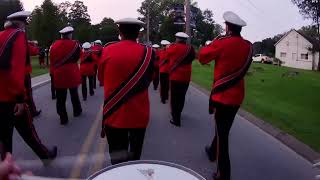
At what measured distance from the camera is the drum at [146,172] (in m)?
3.21

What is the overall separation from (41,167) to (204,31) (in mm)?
87213

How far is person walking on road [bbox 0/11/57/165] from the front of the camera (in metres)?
6.14

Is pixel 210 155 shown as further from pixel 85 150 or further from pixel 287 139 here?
pixel 287 139

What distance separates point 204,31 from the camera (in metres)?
93.2

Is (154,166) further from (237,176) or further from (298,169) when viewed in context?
(298,169)

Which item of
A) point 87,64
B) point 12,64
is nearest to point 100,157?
point 12,64

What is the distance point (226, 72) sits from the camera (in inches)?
259

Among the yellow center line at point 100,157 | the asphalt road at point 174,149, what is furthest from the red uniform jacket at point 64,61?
the yellow center line at point 100,157

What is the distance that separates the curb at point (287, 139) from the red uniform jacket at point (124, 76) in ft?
12.2

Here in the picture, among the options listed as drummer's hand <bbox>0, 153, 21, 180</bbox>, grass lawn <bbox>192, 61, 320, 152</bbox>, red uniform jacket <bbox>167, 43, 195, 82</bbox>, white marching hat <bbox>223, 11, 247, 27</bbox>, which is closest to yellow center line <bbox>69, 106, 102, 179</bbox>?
red uniform jacket <bbox>167, 43, 195, 82</bbox>

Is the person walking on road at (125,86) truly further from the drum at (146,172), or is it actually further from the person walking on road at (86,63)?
the person walking on road at (86,63)

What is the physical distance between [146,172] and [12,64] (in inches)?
133

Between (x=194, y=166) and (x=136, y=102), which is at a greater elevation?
(x=136, y=102)

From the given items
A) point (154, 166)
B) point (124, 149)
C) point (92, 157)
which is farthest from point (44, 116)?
point (154, 166)
